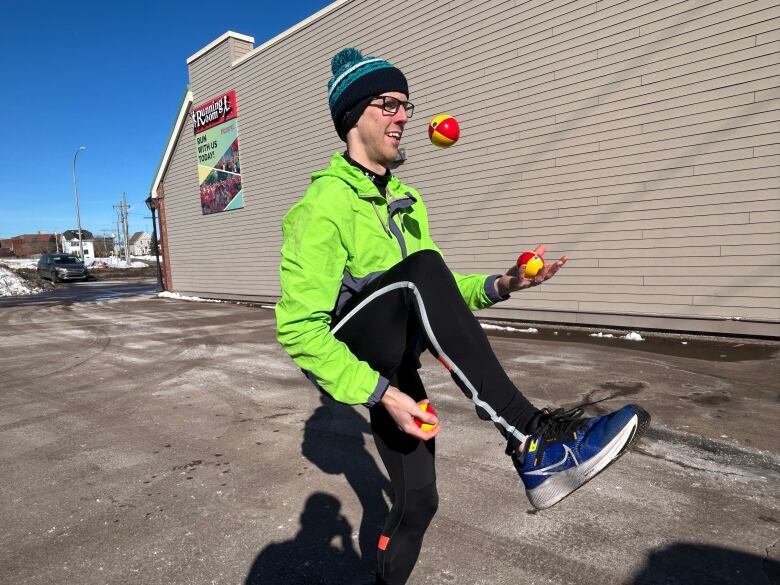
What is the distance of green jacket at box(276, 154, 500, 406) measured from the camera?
150cm

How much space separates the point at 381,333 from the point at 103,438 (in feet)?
12.9

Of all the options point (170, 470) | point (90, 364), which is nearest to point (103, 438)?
point (170, 470)

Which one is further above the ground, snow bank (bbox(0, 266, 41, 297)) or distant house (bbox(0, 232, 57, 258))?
distant house (bbox(0, 232, 57, 258))

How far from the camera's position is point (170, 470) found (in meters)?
3.73

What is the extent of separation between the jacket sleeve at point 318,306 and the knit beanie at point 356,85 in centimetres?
49

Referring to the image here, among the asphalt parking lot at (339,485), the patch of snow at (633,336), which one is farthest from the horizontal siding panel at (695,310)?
the asphalt parking lot at (339,485)

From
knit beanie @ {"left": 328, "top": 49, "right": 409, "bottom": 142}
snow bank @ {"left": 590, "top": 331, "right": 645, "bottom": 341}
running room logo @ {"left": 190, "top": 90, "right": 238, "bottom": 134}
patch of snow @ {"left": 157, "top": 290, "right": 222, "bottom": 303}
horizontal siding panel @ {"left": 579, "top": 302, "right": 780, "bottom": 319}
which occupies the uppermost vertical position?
running room logo @ {"left": 190, "top": 90, "right": 238, "bottom": 134}

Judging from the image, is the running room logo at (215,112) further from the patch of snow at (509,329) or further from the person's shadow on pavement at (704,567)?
the person's shadow on pavement at (704,567)

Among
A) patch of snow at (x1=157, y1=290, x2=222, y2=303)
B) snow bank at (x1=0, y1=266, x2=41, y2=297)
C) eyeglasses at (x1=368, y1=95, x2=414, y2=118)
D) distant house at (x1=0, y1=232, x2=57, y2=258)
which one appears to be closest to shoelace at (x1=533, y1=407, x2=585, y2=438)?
eyeglasses at (x1=368, y1=95, x2=414, y2=118)

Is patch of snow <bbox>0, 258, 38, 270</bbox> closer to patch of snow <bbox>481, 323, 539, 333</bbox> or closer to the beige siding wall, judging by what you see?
the beige siding wall

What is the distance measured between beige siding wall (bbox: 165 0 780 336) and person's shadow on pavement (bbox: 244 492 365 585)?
6990mm

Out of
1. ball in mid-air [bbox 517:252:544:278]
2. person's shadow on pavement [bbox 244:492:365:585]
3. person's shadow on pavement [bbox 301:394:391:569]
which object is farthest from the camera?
person's shadow on pavement [bbox 301:394:391:569]

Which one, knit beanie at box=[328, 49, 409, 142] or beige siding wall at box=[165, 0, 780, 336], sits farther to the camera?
beige siding wall at box=[165, 0, 780, 336]

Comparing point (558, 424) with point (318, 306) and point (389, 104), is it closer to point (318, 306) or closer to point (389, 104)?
point (318, 306)
